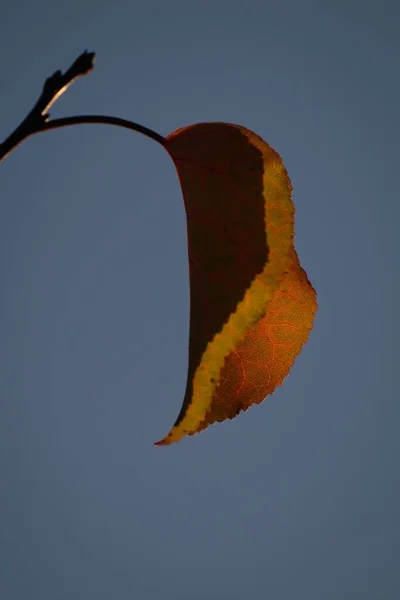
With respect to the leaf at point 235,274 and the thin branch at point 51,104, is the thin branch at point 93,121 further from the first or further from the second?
the leaf at point 235,274

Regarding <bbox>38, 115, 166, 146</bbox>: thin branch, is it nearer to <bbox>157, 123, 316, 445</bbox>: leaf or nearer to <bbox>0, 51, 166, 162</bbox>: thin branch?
<bbox>0, 51, 166, 162</bbox>: thin branch

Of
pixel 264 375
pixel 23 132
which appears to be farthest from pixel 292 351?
pixel 23 132

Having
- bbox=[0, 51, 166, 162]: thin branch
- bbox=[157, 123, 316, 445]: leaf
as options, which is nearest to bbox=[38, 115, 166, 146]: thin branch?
bbox=[0, 51, 166, 162]: thin branch

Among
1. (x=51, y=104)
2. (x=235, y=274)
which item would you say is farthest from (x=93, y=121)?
(x=235, y=274)

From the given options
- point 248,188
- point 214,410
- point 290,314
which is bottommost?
point 214,410

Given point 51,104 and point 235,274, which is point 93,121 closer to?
point 51,104

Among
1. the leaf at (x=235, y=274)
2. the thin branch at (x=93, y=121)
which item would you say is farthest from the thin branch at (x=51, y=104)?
the leaf at (x=235, y=274)

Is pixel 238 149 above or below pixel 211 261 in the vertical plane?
above

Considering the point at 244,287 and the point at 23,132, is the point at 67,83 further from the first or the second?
the point at 244,287
